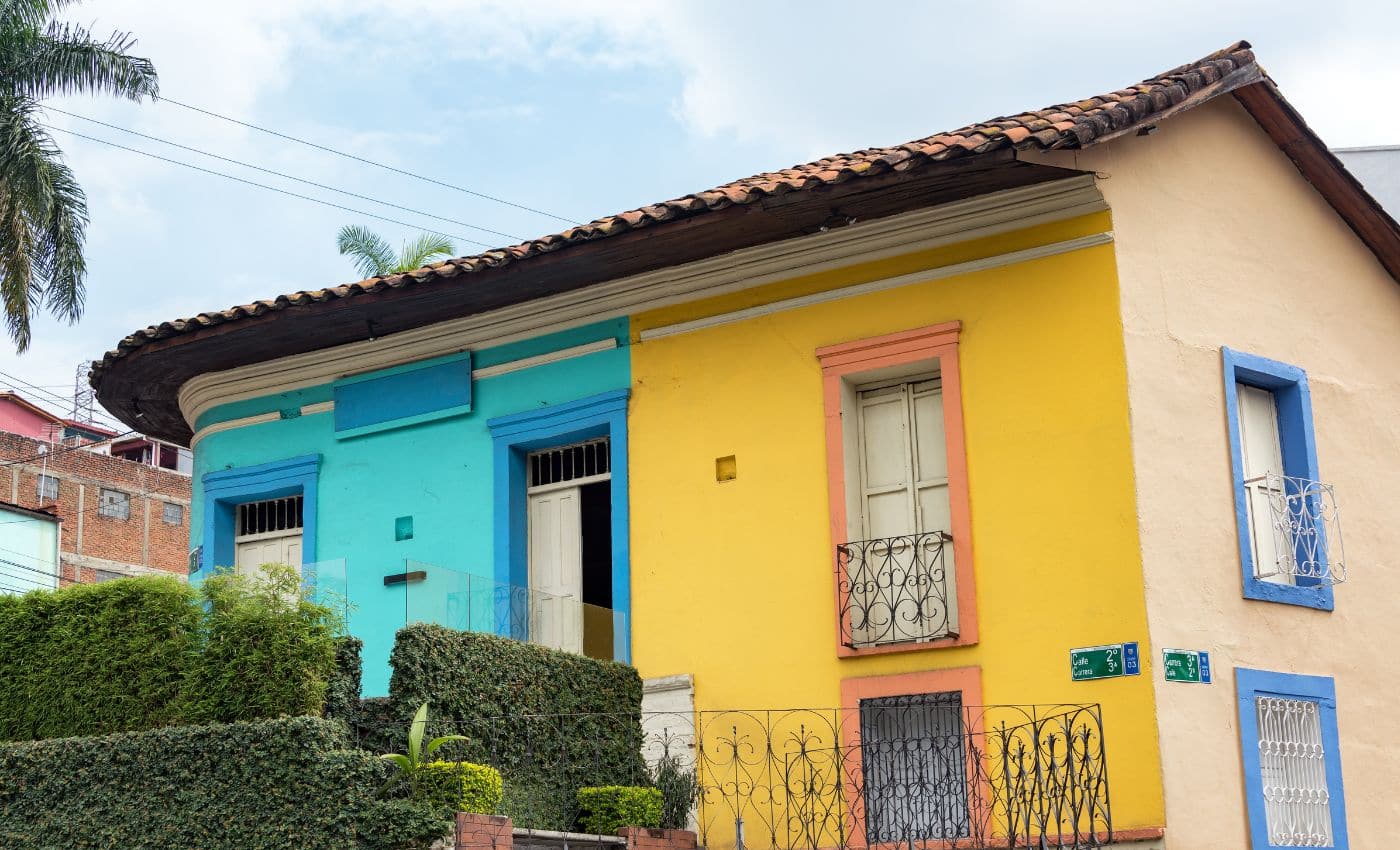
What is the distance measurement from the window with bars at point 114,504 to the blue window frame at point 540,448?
31960 millimetres

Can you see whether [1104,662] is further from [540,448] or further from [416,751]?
[540,448]

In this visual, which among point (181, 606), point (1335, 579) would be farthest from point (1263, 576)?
point (181, 606)

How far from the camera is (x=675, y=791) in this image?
41.5ft

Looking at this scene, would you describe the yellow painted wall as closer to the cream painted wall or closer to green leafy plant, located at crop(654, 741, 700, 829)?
the cream painted wall

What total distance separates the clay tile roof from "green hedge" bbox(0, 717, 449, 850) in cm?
439

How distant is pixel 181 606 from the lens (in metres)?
11.5

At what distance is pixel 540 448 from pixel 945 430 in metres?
3.86

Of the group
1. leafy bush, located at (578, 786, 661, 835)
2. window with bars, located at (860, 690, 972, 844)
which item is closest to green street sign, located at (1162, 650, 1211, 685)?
window with bars, located at (860, 690, 972, 844)

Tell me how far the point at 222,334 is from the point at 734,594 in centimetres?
518

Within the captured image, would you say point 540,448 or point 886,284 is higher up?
point 886,284

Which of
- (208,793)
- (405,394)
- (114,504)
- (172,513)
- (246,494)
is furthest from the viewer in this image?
(172,513)

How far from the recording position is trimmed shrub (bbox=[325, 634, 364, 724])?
11000 mm

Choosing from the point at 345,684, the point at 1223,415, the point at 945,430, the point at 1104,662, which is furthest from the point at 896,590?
the point at 345,684

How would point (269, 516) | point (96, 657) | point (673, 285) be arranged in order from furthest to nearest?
point (269, 516)
point (673, 285)
point (96, 657)
